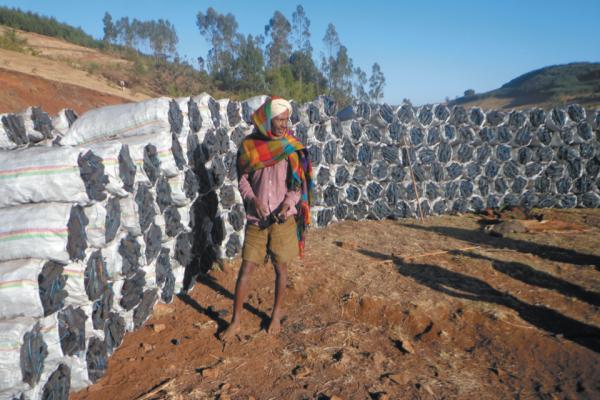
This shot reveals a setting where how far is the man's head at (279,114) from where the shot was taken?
3.26 meters

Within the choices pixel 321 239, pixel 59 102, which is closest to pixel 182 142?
pixel 321 239

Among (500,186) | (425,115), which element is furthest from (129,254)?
(500,186)

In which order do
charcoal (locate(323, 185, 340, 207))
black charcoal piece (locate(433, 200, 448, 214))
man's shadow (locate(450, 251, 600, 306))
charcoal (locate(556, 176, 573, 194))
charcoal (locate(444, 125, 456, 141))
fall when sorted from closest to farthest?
1. man's shadow (locate(450, 251, 600, 306))
2. charcoal (locate(323, 185, 340, 207))
3. charcoal (locate(444, 125, 456, 141))
4. black charcoal piece (locate(433, 200, 448, 214))
5. charcoal (locate(556, 176, 573, 194))

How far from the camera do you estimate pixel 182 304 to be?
418 cm

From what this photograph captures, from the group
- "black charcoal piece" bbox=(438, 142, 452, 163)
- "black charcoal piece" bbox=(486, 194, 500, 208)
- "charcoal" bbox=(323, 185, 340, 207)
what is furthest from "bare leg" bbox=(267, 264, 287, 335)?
"black charcoal piece" bbox=(486, 194, 500, 208)

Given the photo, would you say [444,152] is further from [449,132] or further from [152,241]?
[152,241]

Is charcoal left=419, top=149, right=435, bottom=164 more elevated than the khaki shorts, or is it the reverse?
charcoal left=419, top=149, right=435, bottom=164

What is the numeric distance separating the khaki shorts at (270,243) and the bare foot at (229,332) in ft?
1.84

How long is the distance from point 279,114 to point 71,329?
1933 mm

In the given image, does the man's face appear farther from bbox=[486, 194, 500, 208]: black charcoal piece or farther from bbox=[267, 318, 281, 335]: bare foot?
bbox=[486, 194, 500, 208]: black charcoal piece

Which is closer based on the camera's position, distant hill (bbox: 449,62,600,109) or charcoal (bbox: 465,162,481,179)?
charcoal (bbox: 465,162,481,179)

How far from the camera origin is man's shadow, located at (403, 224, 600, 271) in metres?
5.45

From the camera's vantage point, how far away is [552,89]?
159ft

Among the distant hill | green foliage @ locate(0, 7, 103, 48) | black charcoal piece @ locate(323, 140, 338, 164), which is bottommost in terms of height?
black charcoal piece @ locate(323, 140, 338, 164)
